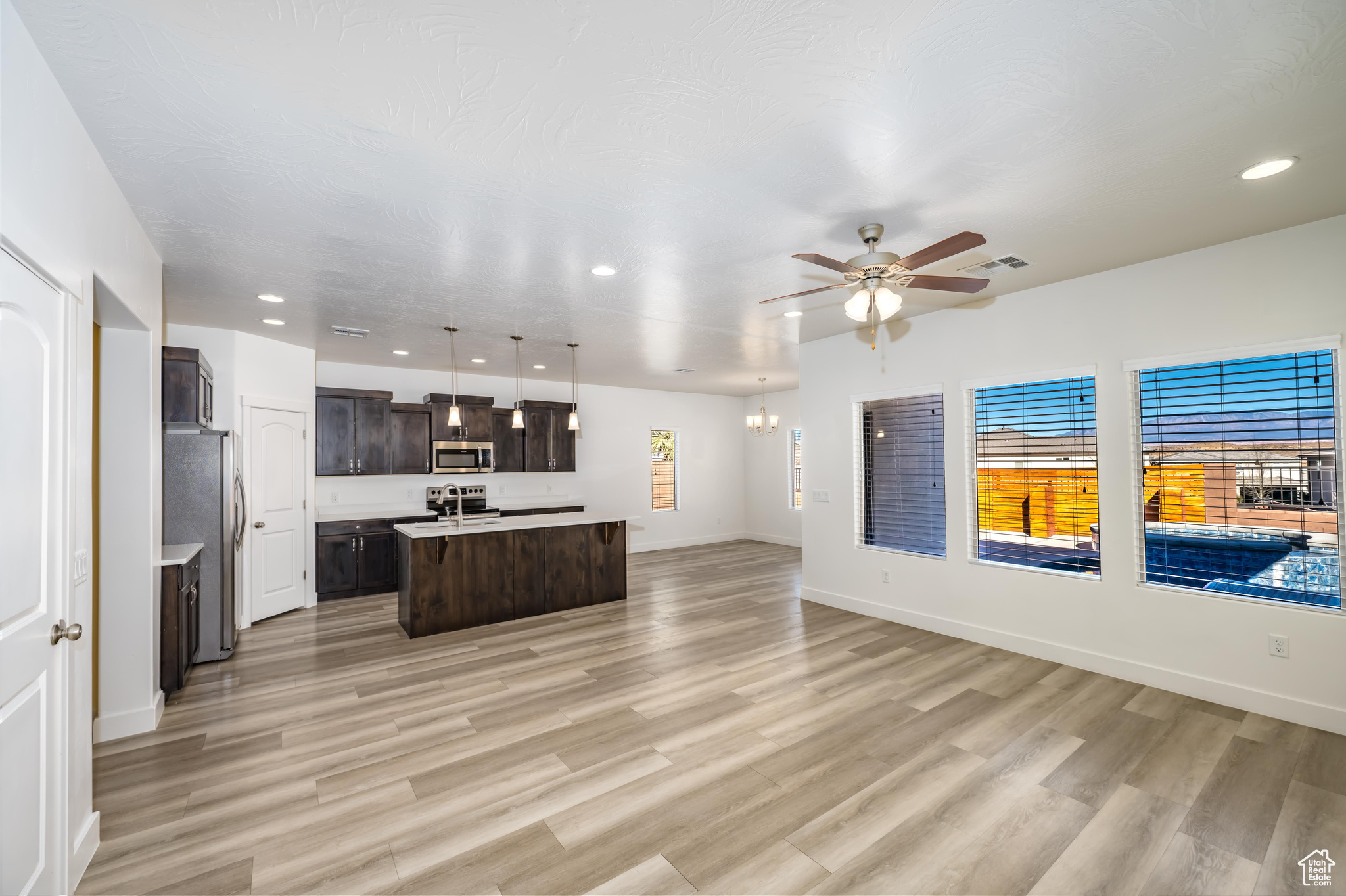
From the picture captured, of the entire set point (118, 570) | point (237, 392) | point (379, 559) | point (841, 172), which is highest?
point (841, 172)

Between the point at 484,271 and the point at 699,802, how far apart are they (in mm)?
3294

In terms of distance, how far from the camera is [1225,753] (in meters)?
2.96

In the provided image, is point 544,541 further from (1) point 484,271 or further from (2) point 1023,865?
(2) point 1023,865

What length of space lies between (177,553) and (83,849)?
2257mm

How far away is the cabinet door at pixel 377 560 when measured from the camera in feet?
21.5

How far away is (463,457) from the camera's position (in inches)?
296

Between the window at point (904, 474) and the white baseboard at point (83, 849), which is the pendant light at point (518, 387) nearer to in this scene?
the window at point (904, 474)

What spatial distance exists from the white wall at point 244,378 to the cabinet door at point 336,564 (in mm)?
897

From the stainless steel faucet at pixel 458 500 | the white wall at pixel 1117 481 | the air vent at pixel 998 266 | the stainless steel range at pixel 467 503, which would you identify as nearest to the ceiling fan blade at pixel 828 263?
the air vent at pixel 998 266

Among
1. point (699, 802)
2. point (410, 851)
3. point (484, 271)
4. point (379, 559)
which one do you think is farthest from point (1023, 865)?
point (379, 559)

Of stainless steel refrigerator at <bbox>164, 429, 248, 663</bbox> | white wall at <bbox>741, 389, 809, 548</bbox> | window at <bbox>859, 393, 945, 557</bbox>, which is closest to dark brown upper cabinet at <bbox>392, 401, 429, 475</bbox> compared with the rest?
stainless steel refrigerator at <bbox>164, 429, 248, 663</bbox>

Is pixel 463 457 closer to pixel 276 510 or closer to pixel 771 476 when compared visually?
pixel 276 510

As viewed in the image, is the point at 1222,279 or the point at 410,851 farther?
the point at 1222,279

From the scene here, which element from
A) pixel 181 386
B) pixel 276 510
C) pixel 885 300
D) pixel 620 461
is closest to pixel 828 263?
pixel 885 300
